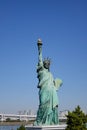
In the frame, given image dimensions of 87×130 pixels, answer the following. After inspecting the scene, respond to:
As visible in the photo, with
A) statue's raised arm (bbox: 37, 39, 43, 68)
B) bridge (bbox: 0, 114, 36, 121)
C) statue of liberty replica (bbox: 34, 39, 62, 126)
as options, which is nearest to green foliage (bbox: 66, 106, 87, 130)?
statue of liberty replica (bbox: 34, 39, 62, 126)

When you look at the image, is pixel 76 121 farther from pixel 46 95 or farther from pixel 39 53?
pixel 39 53

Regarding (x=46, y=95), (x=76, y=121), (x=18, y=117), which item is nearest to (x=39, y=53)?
(x=46, y=95)

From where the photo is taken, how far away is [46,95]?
71.3 feet

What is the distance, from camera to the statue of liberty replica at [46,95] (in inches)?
843

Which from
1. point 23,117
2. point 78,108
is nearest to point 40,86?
point 78,108

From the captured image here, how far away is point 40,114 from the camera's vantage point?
2161 centimetres

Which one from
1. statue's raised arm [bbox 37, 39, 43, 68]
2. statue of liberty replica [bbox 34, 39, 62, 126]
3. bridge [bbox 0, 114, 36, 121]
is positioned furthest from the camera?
bridge [bbox 0, 114, 36, 121]

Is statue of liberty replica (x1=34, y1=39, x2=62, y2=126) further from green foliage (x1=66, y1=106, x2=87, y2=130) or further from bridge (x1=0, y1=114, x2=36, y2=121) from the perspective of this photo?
bridge (x1=0, y1=114, x2=36, y2=121)

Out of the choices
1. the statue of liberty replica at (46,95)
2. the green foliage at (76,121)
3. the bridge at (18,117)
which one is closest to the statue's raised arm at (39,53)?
the statue of liberty replica at (46,95)

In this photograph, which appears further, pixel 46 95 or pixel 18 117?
pixel 18 117

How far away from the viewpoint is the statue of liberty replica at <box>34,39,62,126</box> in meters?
21.4

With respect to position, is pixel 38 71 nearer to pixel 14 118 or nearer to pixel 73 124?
pixel 73 124

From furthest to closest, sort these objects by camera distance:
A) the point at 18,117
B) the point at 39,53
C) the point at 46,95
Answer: the point at 18,117, the point at 39,53, the point at 46,95

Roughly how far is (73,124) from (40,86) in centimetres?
649
